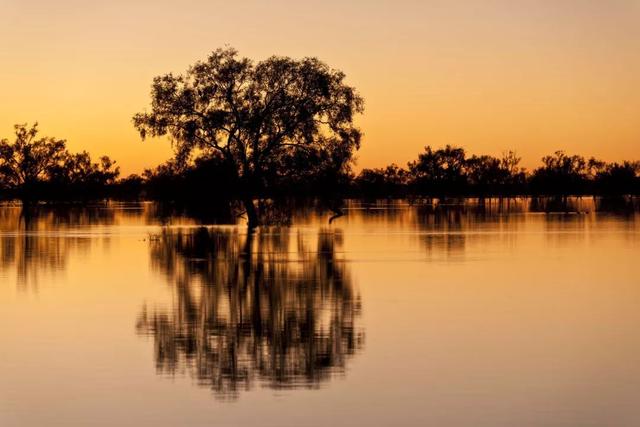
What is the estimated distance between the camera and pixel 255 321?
17.6 m

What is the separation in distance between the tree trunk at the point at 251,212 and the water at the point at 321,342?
2716 cm

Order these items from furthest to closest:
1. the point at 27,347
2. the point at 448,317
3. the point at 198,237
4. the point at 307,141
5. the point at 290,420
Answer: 1. the point at 307,141
2. the point at 198,237
3. the point at 448,317
4. the point at 27,347
5. the point at 290,420

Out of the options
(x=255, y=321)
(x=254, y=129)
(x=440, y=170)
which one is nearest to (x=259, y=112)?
(x=254, y=129)

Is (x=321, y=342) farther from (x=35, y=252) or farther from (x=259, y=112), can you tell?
(x=259, y=112)

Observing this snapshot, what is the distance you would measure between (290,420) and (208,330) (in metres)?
6.21

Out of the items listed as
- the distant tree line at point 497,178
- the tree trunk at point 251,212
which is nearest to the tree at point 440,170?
the distant tree line at point 497,178

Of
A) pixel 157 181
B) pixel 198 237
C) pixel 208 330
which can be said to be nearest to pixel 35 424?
pixel 208 330

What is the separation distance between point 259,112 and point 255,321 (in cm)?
4040

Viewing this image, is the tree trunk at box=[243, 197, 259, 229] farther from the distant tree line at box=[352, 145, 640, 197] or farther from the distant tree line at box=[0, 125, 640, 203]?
the distant tree line at box=[352, 145, 640, 197]

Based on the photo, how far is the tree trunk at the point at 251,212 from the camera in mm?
59206

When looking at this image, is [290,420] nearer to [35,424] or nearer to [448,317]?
[35,424]

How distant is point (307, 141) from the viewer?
57.7 m

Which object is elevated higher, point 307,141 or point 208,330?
point 307,141

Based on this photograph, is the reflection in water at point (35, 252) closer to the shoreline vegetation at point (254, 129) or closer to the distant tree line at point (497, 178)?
the shoreline vegetation at point (254, 129)
